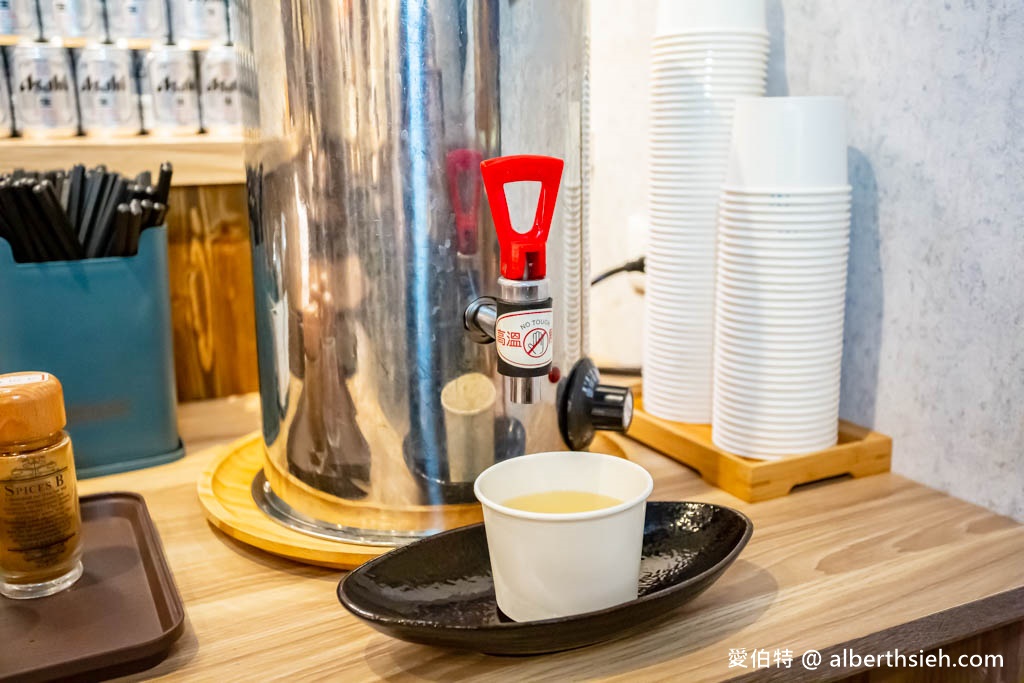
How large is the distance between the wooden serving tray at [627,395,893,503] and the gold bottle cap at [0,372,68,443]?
21.5 inches

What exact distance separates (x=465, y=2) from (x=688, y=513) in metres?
0.41

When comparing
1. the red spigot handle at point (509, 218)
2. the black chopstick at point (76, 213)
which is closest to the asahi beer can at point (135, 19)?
the black chopstick at point (76, 213)

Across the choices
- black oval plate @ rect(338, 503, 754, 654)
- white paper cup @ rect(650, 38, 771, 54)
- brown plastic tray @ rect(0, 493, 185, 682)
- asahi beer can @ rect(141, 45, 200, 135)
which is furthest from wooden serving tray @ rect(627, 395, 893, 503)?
asahi beer can @ rect(141, 45, 200, 135)

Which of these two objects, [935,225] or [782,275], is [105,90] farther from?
[935,225]

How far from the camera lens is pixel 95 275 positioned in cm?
86

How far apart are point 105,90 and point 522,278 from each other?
0.70 metres

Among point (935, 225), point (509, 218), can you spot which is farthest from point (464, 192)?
point (935, 225)

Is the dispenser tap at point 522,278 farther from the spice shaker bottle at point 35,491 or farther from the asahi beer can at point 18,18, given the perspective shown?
the asahi beer can at point 18,18

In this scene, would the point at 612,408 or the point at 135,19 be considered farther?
the point at 135,19

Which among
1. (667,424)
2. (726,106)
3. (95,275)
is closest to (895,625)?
(667,424)

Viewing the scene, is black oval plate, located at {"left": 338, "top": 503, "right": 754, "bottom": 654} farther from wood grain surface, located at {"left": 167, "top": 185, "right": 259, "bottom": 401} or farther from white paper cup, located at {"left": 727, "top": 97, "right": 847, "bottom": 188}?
wood grain surface, located at {"left": 167, "top": 185, "right": 259, "bottom": 401}

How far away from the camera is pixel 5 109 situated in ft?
3.29

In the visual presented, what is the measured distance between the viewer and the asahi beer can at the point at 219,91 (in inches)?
43.4

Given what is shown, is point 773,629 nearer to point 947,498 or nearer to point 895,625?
point 895,625
